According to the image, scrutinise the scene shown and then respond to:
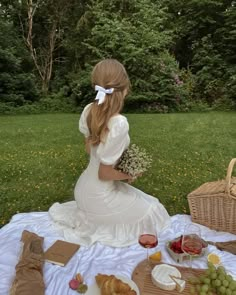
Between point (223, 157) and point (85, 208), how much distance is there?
3.62 m

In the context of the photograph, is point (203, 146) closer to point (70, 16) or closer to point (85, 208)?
point (85, 208)

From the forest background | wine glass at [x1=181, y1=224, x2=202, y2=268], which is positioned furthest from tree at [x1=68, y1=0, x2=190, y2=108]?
wine glass at [x1=181, y1=224, x2=202, y2=268]

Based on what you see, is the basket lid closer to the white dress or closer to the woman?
the woman

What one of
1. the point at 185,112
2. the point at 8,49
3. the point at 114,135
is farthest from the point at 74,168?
the point at 8,49

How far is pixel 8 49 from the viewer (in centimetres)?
1191

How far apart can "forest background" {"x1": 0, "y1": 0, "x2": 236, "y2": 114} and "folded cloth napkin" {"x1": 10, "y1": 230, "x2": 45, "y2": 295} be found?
873 centimetres

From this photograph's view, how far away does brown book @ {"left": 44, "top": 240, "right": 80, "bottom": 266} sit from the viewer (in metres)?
2.78

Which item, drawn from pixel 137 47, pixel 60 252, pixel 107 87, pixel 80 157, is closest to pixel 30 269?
pixel 60 252

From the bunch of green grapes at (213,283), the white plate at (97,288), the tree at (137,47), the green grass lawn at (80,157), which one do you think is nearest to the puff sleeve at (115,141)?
the white plate at (97,288)

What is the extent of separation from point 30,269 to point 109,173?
0.98 meters

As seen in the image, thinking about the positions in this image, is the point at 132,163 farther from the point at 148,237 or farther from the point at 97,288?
the point at 97,288

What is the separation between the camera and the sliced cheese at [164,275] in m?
2.32

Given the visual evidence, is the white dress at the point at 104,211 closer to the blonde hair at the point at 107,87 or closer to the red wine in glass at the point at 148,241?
the blonde hair at the point at 107,87

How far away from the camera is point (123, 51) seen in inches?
468
